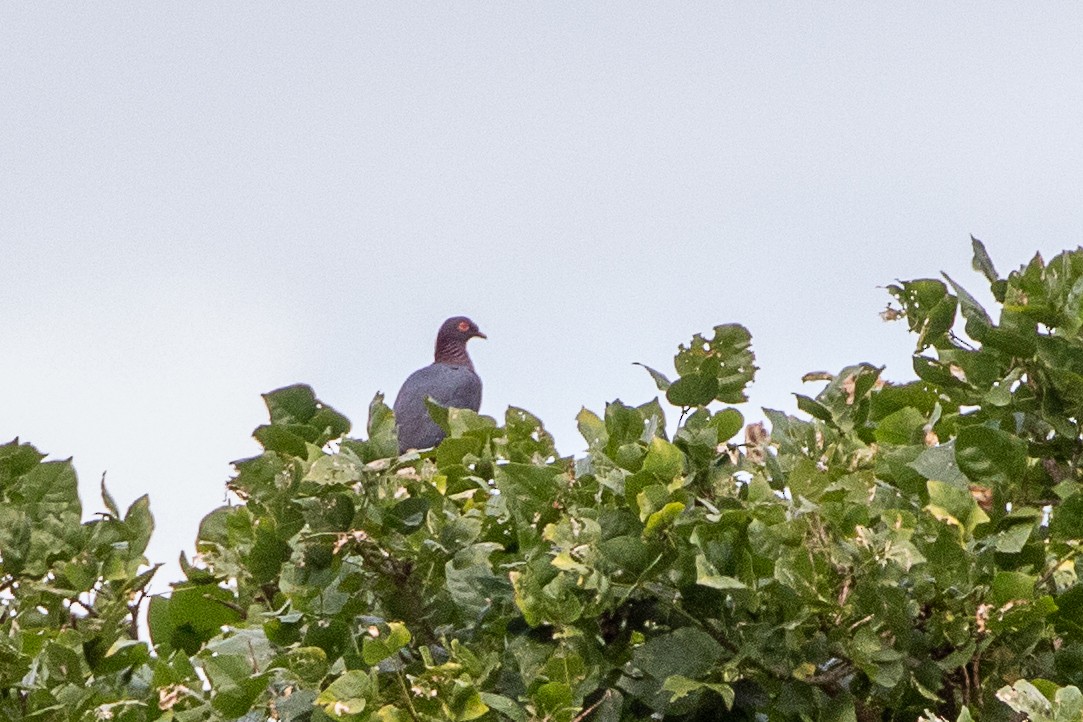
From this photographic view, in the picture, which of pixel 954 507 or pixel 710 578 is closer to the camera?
pixel 710 578

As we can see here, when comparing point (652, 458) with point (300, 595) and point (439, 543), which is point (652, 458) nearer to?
point (439, 543)

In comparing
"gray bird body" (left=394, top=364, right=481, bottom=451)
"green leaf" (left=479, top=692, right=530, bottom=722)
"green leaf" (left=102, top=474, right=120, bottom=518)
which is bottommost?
"green leaf" (left=479, top=692, right=530, bottom=722)

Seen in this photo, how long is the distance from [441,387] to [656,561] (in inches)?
385

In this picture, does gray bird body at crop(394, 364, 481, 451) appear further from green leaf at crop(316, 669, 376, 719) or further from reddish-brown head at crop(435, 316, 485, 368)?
green leaf at crop(316, 669, 376, 719)

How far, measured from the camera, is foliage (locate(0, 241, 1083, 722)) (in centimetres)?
255

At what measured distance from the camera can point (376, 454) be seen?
2.78 meters

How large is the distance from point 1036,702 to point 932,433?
1009mm

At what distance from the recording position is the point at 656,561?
2557 millimetres

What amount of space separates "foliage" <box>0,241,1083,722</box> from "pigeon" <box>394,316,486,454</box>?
6.43m

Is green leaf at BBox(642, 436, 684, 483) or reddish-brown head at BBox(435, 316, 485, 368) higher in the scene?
reddish-brown head at BBox(435, 316, 485, 368)

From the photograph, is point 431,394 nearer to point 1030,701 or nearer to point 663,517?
point 663,517

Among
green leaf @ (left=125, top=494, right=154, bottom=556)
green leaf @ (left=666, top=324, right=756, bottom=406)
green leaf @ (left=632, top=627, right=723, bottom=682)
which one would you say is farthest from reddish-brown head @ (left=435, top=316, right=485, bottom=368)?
green leaf @ (left=632, top=627, right=723, bottom=682)

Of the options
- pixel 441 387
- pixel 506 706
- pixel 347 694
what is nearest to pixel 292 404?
pixel 347 694

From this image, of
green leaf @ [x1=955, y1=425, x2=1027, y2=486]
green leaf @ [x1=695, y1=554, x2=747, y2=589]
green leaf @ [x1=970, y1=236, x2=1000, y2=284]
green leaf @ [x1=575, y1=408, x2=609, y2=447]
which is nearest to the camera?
green leaf @ [x1=695, y1=554, x2=747, y2=589]
